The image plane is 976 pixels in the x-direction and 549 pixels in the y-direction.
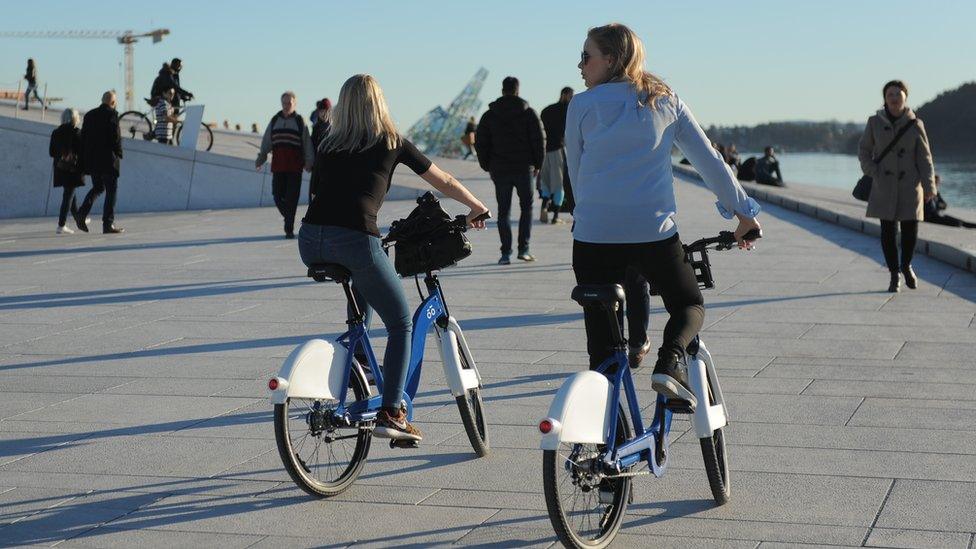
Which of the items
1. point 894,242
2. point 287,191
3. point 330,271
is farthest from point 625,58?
point 287,191

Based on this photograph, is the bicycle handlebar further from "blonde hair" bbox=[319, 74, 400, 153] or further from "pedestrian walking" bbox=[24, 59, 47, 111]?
"pedestrian walking" bbox=[24, 59, 47, 111]

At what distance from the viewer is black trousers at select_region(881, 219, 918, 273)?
11.5 metres

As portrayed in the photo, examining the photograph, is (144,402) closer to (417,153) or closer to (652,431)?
(417,153)

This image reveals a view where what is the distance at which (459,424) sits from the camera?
20.8 ft

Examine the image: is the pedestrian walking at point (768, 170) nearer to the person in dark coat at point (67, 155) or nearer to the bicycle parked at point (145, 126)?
the bicycle parked at point (145, 126)

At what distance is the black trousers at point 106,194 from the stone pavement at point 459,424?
14.5ft

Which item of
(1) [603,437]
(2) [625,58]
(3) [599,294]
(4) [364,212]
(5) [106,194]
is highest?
(2) [625,58]

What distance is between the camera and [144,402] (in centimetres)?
694

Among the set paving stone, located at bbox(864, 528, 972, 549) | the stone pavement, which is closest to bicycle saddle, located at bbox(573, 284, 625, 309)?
the stone pavement

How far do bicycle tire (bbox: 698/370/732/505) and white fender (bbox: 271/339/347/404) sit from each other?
135cm

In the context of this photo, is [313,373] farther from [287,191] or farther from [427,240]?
[287,191]

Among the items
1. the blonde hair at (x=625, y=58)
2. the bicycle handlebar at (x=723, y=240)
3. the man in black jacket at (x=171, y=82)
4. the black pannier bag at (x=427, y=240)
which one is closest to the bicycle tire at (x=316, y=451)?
A: the black pannier bag at (x=427, y=240)

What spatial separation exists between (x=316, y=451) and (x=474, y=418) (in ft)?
2.54

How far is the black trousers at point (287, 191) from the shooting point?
16.2 meters
